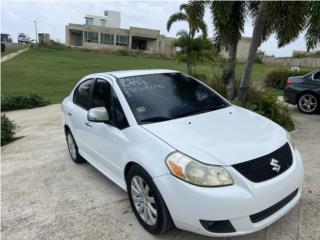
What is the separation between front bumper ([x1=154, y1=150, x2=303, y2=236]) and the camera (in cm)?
268

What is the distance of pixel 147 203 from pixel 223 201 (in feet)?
2.96

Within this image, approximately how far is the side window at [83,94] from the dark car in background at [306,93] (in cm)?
665

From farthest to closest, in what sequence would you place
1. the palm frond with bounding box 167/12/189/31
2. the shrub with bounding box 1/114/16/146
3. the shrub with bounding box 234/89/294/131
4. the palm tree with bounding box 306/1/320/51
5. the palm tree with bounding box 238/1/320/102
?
the palm frond with bounding box 167/12/189/31, the shrub with bounding box 1/114/16/146, the shrub with bounding box 234/89/294/131, the palm tree with bounding box 238/1/320/102, the palm tree with bounding box 306/1/320/51

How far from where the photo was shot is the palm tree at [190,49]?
15.4 metres

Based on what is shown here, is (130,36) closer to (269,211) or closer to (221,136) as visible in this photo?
(221,136)

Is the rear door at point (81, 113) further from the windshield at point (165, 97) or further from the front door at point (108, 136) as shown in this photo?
the windshield at point (165, 97)

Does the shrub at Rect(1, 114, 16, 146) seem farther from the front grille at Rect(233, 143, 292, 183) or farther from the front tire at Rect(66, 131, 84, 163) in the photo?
the front grille at Rect(233, 143, 292, 183)

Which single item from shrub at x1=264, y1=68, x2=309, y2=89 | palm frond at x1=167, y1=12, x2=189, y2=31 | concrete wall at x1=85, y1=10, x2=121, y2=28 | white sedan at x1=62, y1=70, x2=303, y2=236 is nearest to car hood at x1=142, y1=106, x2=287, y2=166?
white sedan at x1=62, y1=70, x2=303, y2=236

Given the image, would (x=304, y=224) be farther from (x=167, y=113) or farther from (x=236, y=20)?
(x=236, y=20)

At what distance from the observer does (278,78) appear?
1619cm

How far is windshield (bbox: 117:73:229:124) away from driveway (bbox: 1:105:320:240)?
4.08 feet

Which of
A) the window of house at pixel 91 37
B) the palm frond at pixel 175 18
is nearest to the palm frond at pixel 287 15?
the palm frond at pixel 175 18

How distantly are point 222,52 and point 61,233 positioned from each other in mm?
8606

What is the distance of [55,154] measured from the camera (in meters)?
6.31
